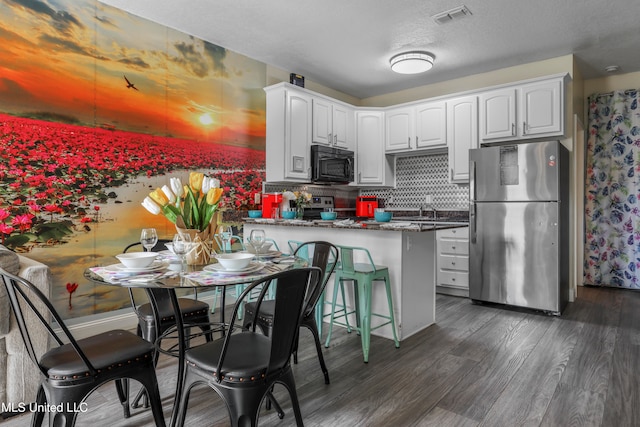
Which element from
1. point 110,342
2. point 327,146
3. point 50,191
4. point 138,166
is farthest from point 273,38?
point 110,342

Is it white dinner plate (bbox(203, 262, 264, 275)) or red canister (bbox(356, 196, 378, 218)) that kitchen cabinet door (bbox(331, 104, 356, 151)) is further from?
A: white dinner plate (bbox(203, 262, 264, 275))

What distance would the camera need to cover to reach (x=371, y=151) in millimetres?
5426

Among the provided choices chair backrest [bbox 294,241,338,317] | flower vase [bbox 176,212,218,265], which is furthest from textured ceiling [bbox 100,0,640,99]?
flower vase [bbox 176,212,218,265]

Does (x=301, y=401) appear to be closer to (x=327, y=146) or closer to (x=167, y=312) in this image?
(x=167, y=312)

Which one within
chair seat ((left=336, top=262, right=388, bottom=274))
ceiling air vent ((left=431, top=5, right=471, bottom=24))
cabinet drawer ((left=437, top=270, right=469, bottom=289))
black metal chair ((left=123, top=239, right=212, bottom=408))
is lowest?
cabinet drawer ((left=437, top=270, right=469, bottom=289))

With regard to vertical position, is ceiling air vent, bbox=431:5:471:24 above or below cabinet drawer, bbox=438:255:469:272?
above

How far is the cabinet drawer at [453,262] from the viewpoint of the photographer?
4.35 m

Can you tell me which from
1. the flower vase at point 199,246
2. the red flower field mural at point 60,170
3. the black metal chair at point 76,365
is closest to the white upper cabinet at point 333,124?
the red flower field mural at point 60,170

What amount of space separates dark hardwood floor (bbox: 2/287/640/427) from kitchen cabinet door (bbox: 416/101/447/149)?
2.43 meters

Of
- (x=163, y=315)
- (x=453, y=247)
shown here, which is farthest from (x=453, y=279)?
(x=163, y=315)

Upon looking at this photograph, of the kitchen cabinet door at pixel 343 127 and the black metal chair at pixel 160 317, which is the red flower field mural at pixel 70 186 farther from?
the kitchen cabinet door at pixel 343 127

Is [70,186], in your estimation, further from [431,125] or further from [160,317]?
[431,125]

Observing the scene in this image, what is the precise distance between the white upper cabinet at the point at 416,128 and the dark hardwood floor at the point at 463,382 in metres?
2.48

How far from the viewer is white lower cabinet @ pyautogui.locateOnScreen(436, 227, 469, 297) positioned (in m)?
4.35
